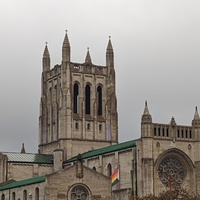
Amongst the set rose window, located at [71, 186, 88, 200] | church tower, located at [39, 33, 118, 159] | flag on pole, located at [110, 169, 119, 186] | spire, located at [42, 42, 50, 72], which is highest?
spire, located at [42, 42, 50, 72]

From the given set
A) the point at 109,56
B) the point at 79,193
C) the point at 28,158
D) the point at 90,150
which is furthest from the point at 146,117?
the point at 109,56

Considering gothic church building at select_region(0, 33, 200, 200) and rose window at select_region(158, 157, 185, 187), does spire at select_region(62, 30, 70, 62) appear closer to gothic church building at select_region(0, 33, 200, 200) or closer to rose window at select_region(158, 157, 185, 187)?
gothic church building at select_region(0, 33, 200, 200)

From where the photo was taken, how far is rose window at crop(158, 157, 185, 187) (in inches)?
4924

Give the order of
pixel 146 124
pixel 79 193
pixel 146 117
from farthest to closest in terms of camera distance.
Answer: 1. pixel 146 117
2. pixel 146 124
3. pixel 79 193

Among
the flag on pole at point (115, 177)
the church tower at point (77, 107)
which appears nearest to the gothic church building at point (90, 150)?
the church tower at point (77, 107)

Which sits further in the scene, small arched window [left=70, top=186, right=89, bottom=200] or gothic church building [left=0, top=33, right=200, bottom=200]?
gothic church building [left=0, top=33, right=200, bottom=200]

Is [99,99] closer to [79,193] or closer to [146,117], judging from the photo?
[146,117]

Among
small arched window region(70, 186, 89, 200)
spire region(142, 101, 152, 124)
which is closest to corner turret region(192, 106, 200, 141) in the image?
spire region(142, 101, 152, 124)

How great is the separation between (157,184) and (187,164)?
7890 millimetres

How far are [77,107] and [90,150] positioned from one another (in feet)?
32.7

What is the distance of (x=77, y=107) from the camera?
155 metres

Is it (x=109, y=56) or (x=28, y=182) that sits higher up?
(x=109, y=56)

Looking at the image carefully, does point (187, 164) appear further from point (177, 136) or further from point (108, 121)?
point (108, 121)

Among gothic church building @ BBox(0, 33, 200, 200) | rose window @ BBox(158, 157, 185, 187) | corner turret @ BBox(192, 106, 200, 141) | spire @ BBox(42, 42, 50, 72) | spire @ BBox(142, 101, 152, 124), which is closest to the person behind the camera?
gothic church building @ BBox(0, 33, 200, 200)
